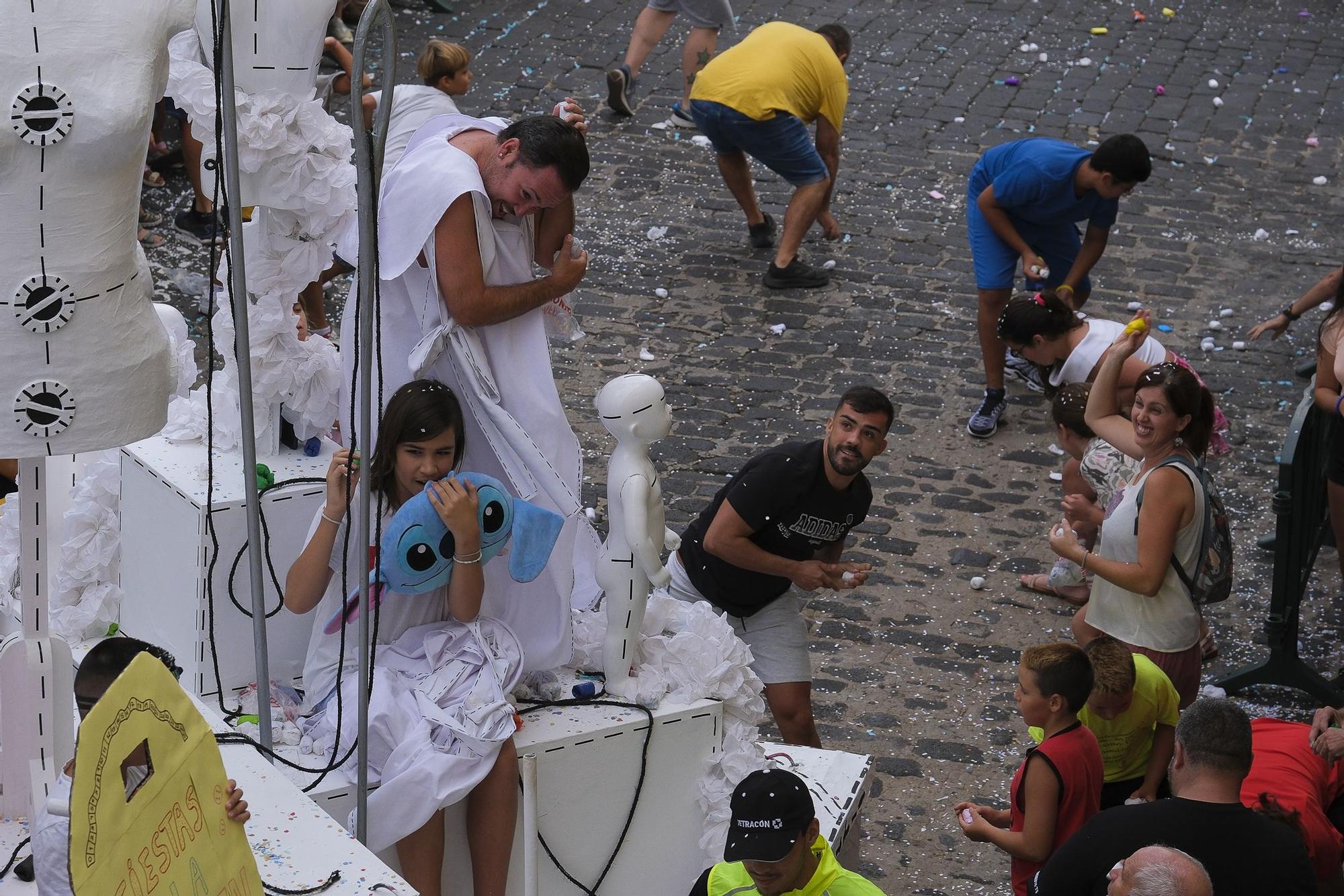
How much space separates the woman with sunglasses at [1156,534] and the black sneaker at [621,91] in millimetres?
5503

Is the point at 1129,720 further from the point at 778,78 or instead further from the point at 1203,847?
the point at 778,78

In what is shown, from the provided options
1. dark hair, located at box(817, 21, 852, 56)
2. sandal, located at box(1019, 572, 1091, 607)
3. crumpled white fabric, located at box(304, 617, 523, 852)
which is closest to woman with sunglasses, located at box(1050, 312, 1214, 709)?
sandal, located at box(1019, 572, 1091, 607)

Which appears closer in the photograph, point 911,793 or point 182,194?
point 911,793

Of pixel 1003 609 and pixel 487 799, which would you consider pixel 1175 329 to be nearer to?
pixel 1003 609

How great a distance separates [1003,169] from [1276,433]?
1658mm

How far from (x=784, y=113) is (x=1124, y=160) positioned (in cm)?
197

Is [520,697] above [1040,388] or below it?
above

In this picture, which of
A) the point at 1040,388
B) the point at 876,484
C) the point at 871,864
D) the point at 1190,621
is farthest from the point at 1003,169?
the point at 871,864

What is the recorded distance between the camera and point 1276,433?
714 cm

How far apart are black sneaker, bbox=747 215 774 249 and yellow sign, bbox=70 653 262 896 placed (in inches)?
250

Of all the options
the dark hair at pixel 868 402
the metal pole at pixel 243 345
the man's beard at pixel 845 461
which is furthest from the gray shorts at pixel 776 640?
the metal pole at pixel 243 345

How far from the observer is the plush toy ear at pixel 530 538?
11.9 ft

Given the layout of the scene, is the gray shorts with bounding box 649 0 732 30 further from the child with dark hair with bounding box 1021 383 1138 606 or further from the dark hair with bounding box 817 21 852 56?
the child with dark hair with bounding box 1021 383 1138 606

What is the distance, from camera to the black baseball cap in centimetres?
325
